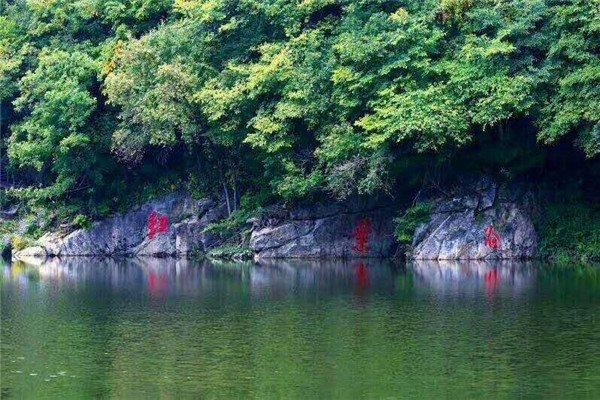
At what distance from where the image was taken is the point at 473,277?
33594 millimetres

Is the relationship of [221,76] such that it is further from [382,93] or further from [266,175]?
[382,93]

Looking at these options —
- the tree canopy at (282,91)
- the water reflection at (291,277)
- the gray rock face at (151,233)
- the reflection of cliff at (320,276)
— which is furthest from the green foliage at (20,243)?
the reflection of cliff at (320,276)

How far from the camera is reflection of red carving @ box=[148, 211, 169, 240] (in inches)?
1935

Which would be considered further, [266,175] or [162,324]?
[266,175]

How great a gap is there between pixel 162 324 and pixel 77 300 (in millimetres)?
5781

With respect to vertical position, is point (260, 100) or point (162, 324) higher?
point (260, 100)

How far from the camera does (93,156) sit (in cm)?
4994

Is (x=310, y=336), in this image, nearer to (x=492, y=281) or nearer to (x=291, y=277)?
(x=492, y=281)

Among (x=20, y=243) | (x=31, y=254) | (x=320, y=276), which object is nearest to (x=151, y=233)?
(x=31, y=254)

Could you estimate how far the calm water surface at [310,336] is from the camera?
1814cm

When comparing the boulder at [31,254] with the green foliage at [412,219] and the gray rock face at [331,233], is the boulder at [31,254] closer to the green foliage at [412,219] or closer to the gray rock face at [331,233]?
the gray rock face at [331,233]

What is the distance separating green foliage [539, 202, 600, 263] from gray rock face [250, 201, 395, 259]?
19.6 ft

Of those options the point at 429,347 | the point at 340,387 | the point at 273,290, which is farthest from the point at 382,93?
the point at 340,387

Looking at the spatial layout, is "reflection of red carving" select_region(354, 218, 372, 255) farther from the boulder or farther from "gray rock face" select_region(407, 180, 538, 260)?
the boulder
